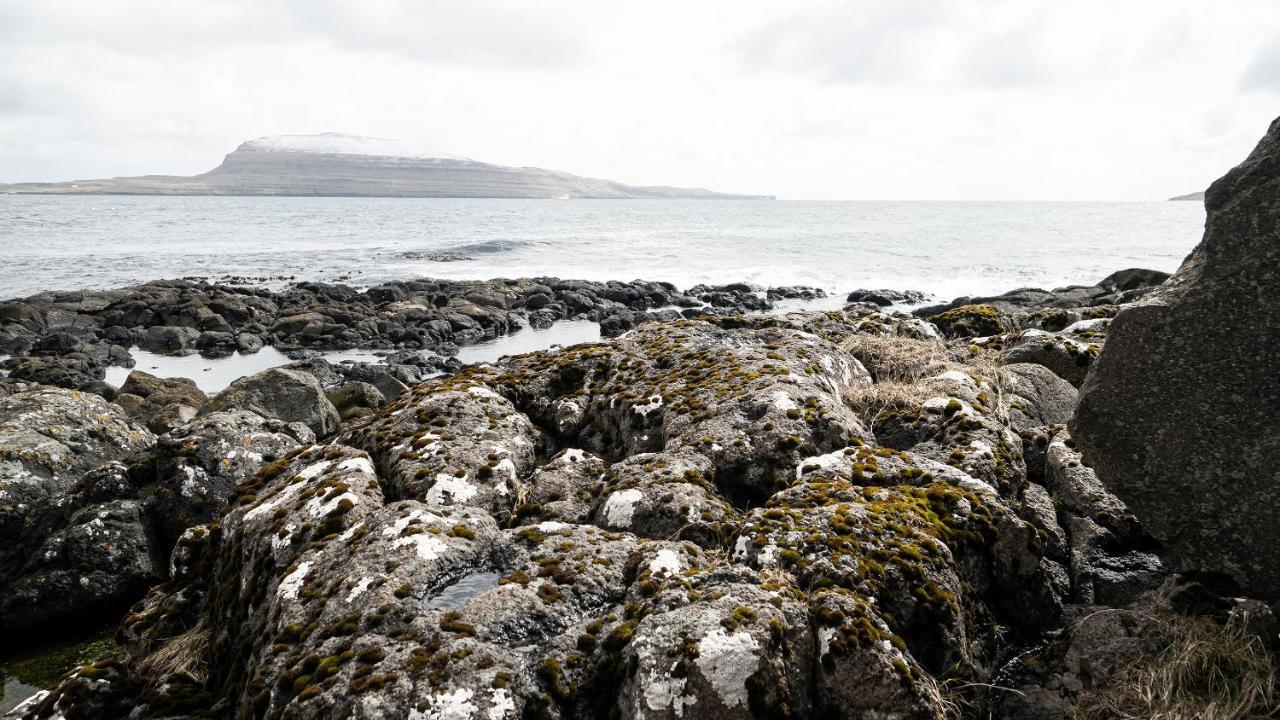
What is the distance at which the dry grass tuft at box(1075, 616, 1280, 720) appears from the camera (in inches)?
159

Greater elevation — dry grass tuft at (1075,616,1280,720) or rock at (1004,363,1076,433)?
rock at (1004,363,1076,433)

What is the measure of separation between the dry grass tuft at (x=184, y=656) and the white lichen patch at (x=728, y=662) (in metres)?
3.79

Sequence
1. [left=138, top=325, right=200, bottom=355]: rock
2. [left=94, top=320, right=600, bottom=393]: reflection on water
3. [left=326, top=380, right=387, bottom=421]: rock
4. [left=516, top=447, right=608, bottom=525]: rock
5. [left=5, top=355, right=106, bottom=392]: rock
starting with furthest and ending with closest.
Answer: [left=138, top=325, right=200, bottom=355]: rock < [left=94, top=320, right=600, bottom=393]: reflection on water < [left=5, top=355, right=106, bottom=392]: rock < [left=326, top=380, right=387, bottom=421]: rock < [left=516, top=447, right=608, bottom=525]: rock

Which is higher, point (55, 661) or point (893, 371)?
point (893, 371)

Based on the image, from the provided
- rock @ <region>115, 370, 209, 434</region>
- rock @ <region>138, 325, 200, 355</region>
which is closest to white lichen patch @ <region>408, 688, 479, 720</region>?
rock @ <region>115, 370, 209, 434</region>

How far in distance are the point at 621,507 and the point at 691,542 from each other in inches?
25.4

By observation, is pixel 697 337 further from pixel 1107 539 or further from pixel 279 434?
pixel 279 434

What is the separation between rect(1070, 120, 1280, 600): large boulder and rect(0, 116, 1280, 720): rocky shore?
23 millimetres

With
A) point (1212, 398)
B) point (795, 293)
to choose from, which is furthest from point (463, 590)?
point (795, 293)

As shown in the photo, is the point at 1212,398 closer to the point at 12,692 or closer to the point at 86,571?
the point at 12,692

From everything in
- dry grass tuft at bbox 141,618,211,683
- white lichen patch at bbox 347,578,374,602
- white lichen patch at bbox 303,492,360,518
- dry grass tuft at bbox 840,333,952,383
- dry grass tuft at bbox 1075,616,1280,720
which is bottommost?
dry grass tuft at bbox 141,618,211,683

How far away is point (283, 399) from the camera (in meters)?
14.6

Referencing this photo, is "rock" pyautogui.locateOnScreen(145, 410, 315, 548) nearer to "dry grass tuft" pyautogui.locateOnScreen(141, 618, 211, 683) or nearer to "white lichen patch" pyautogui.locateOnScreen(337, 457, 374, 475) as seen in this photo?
"white lichen patch" pyautogui.locateOnScreen(337, 457, 374, 475)

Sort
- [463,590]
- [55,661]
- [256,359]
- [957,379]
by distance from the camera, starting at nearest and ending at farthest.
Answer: [463,590], [55,661], [957,379], [256,359]
